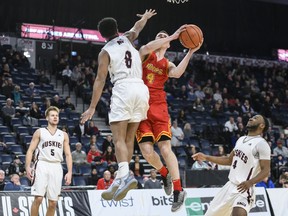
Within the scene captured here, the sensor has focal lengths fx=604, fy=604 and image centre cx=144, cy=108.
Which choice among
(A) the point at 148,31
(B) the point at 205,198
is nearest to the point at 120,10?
(A) the point at 148,31

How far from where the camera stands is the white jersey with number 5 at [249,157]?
8023mm

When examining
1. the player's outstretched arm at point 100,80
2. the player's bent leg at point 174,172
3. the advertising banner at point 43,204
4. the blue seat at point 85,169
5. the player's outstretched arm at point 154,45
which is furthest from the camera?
the blue seat at point 85,169

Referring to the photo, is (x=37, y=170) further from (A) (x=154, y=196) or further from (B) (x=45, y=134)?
(A) (x=154, y=196)

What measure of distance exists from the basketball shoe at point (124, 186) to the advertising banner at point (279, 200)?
7513mm

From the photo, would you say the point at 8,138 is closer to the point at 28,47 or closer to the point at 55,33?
the point at 28,47

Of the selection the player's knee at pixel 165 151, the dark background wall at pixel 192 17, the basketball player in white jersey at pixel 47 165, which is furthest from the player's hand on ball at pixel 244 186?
the dark background wall at pixel 192 17

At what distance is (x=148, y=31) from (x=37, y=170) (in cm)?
1877

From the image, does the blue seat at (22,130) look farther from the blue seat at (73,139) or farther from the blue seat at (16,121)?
the blue seat at (73,139)

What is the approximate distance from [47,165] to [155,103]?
3.01 metres

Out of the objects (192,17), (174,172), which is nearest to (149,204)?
(174,172)

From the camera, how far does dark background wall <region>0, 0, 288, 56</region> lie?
1022 inches

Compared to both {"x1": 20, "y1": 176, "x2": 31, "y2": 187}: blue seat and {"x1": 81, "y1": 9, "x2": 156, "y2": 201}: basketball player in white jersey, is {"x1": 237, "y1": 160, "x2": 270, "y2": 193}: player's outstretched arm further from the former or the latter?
{"x1": 20, "y1": 176, "x2": 31, "y2": 187}: blue seat

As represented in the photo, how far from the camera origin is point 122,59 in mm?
6578

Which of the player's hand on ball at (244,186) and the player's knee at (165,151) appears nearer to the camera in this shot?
the player's knee at (165,151)
